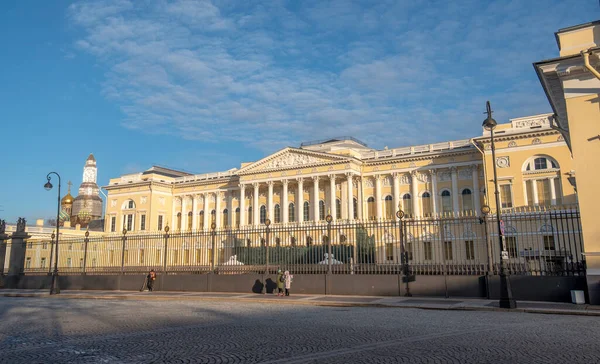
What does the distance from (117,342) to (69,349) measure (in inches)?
34.0

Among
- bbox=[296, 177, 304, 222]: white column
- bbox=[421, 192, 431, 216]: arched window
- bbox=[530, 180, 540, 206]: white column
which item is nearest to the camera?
bbox=[530, 180, 540, 206]: white column

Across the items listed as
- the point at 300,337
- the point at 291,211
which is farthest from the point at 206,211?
the point at 300,337

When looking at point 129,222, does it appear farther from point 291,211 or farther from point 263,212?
point 291,211

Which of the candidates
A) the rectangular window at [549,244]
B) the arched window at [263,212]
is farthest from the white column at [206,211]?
the rectangular window at [549,244]

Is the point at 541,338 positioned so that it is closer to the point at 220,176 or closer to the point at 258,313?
the point at 258,313

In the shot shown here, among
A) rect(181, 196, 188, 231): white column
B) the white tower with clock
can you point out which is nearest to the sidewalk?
rect(181, 196, 188, 231): white column

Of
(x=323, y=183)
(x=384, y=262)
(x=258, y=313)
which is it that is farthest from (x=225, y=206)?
(x=258, y=313)

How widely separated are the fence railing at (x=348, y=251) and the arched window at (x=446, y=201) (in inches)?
1071

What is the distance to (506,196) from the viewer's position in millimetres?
42188

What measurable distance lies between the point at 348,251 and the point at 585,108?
1030 centimetres

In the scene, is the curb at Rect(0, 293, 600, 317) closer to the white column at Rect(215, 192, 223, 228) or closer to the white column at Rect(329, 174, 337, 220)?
the white column at Rect(329, 174, 337, 220)

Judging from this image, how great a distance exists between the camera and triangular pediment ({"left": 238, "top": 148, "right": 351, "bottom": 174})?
55.0 m

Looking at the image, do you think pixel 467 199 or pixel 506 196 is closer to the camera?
pixel 506 196

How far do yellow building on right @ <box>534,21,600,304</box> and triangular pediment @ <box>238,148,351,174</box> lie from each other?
126 feet
